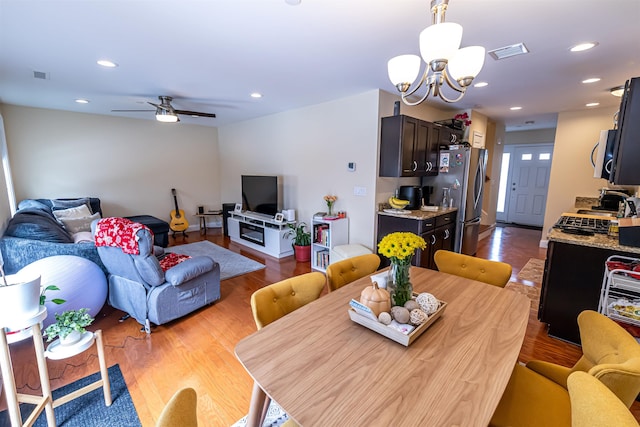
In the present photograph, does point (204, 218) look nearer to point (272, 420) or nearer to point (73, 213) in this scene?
point (73, 213)

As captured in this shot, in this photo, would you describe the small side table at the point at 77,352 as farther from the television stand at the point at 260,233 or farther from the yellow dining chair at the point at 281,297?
the television stand at the point at 260,233

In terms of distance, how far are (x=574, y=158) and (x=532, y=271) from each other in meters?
2.38

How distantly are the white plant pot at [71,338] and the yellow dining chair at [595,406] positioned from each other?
2.39m

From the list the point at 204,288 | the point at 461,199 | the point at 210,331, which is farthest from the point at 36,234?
the point at 461,199

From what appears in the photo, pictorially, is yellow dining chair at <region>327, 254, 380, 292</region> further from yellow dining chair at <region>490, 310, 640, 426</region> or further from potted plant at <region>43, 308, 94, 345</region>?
potted plant at <region>43, 308, 94, 345</region>

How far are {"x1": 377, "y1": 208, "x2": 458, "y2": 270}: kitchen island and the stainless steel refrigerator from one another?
0.24 m

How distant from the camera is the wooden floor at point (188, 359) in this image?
1.82 meters

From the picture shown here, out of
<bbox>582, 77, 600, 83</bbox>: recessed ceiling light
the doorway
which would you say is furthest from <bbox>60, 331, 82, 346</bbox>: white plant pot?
the doorway

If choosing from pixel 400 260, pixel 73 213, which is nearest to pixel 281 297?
pixel 400 260

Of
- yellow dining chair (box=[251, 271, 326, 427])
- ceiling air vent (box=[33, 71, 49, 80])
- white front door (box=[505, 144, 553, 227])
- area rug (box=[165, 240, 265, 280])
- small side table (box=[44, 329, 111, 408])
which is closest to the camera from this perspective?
yellow dining chair (box=[251, 271, 326, 427])

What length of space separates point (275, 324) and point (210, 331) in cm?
165

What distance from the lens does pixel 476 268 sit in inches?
78.8

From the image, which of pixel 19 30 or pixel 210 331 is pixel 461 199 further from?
pixel 19 30

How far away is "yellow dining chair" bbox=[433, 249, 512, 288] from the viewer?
1908mm
